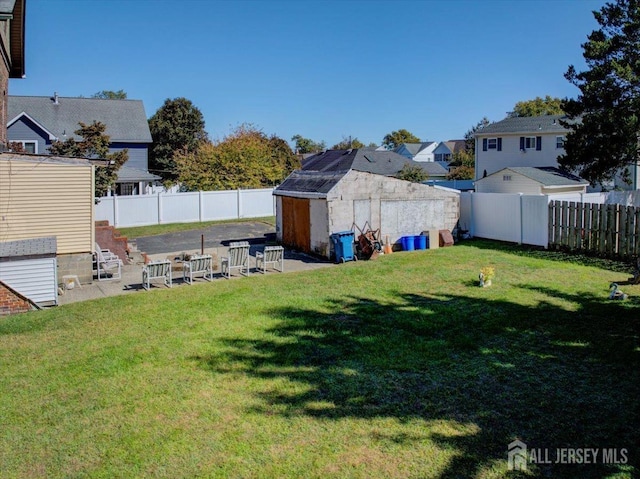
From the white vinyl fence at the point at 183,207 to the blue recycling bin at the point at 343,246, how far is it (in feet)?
44.5

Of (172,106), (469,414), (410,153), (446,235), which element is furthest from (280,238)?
(410,153)

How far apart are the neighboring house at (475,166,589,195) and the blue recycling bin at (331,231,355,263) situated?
13.7 metres

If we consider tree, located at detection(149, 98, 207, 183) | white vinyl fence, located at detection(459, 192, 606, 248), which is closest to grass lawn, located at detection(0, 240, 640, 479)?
white vinyl fence, located at detection(459, 192, 606, 248)

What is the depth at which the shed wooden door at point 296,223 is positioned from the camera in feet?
66.3

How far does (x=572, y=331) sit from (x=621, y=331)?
2.78 feet

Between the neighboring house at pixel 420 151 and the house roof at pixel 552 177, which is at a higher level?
the neighboring house at pixel 420 151

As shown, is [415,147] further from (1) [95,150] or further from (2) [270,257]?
(2) [270,257]

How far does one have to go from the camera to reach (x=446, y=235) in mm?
20984

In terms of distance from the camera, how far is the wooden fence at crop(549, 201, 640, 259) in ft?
53.7

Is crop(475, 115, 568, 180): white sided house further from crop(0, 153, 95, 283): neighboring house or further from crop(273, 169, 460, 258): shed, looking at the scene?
crop(0, 153, 95, 283): neighboring house

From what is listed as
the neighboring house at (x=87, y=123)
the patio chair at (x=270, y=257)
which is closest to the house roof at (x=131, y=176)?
the neighboring house at (x=87, y=123)

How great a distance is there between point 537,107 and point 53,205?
6143 cm

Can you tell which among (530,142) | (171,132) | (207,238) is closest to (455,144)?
(530,142)

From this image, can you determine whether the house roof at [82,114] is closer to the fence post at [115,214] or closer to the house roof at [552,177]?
the fence post at [115,214]
